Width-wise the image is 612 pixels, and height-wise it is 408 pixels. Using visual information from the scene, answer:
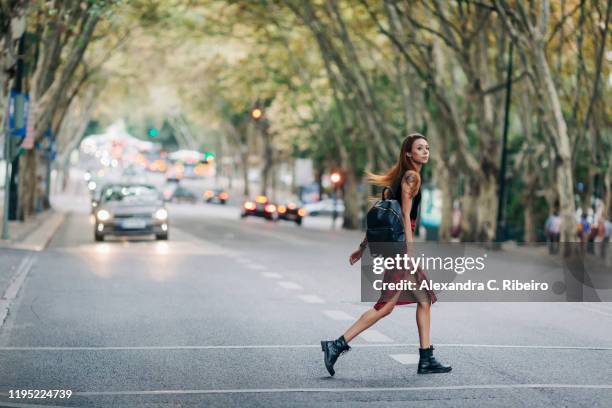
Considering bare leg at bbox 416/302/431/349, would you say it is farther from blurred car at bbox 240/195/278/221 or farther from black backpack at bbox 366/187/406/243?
blurred car at bbox 240/195/278/221

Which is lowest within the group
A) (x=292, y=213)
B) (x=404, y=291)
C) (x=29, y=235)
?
(x=292, y=213)

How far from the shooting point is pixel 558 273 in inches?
781

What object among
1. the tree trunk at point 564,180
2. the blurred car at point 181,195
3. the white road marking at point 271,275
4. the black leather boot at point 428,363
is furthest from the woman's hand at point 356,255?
the blurred car at point 181,195

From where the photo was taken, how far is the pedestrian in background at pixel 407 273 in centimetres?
967

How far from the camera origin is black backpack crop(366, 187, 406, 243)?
959 centimetres

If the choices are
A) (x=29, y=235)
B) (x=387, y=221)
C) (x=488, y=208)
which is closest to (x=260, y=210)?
(x=488, y=208)

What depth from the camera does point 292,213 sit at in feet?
220

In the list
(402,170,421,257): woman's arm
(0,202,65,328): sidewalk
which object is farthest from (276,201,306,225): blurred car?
(402,170,421,257): woman's arm

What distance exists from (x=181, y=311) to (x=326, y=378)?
5601mm

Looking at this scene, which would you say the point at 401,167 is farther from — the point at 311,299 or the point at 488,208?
the point at 488,208

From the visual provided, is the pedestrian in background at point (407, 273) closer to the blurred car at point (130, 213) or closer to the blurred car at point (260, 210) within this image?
the blurred car at point (130, 213)

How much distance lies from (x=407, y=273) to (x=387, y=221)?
402 mm

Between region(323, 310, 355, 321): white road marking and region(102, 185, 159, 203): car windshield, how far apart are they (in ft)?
63.4

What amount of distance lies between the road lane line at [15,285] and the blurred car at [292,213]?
42.0m
